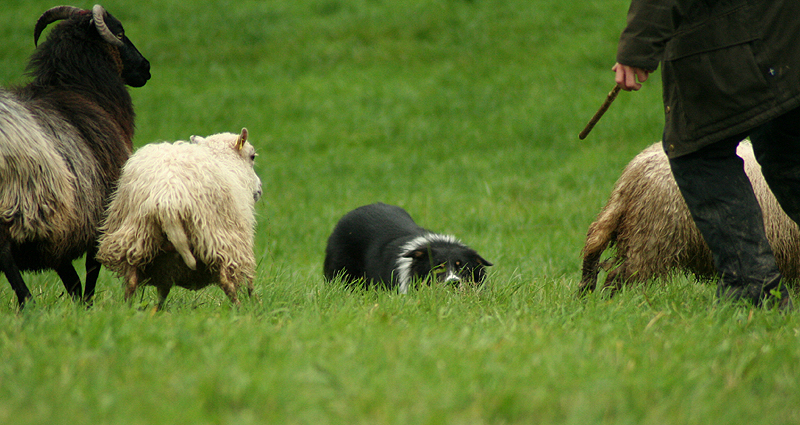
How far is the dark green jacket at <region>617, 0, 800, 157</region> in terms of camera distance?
9.89ft

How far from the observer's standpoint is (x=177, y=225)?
332 centimetres

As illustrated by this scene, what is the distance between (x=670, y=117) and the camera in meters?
3.28

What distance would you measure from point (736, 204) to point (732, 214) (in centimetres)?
5

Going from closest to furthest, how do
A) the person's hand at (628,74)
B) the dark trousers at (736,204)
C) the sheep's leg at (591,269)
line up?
the person's hand at (628,74) → the dark trousers at (736,204) → the sheep's leg at (591,269)

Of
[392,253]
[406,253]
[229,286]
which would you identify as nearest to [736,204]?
[406,253]

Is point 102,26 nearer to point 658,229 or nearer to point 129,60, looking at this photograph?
point 129,60

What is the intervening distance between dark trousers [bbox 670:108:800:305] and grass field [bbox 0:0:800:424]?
0.17 meters

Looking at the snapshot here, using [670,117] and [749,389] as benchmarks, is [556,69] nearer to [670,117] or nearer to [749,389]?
[670,117]

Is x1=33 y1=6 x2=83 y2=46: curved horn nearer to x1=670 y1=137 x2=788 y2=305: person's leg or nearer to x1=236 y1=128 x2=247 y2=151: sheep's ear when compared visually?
x1=236 y1=128 x2=247 y2=151: sheep's ear

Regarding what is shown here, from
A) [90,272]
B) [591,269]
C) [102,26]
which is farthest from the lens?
[591,269]

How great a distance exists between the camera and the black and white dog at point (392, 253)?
183 inches

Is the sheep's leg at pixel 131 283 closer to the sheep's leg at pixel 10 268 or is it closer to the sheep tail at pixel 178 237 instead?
the sheep tail at pixel 178 237

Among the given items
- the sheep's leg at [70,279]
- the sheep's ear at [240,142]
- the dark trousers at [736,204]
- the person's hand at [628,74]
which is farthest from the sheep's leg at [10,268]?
the dark trousers at [736,204]

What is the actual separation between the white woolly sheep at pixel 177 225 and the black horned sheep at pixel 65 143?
0.67ft
